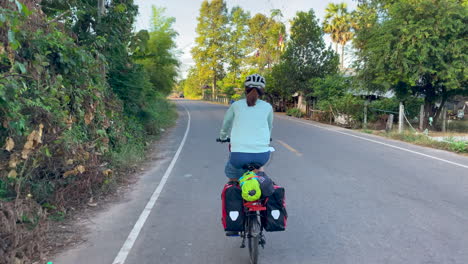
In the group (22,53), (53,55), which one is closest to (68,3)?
(53,55)

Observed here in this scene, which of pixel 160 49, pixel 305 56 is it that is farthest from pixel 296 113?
pixel 160 49

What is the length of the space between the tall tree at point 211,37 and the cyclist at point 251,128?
2550 inches

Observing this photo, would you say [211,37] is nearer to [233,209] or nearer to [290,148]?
[290,148]

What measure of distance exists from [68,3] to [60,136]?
542cm

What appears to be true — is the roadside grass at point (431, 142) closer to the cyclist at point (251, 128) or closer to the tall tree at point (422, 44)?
the tall tree at point (422, 44)

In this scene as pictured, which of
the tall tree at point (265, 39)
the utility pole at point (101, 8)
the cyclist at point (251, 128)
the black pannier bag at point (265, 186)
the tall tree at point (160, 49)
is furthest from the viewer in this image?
the tall tree at point (265, 39)

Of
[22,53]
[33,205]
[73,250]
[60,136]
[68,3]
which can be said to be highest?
[68,3]

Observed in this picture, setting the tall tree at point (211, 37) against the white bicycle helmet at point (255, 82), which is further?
the tall tree at point (211, 37)

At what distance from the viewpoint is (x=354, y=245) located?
471 centimetres

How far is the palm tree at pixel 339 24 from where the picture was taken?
47.3 meters

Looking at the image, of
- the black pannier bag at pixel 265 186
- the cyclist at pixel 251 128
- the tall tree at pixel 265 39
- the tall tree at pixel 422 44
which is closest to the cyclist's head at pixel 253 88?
the cyclist at pixel 251 128

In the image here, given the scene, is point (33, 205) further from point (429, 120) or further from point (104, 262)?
point (429, 120)

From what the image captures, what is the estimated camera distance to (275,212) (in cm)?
416

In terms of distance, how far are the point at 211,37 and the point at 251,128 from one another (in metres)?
66.9
